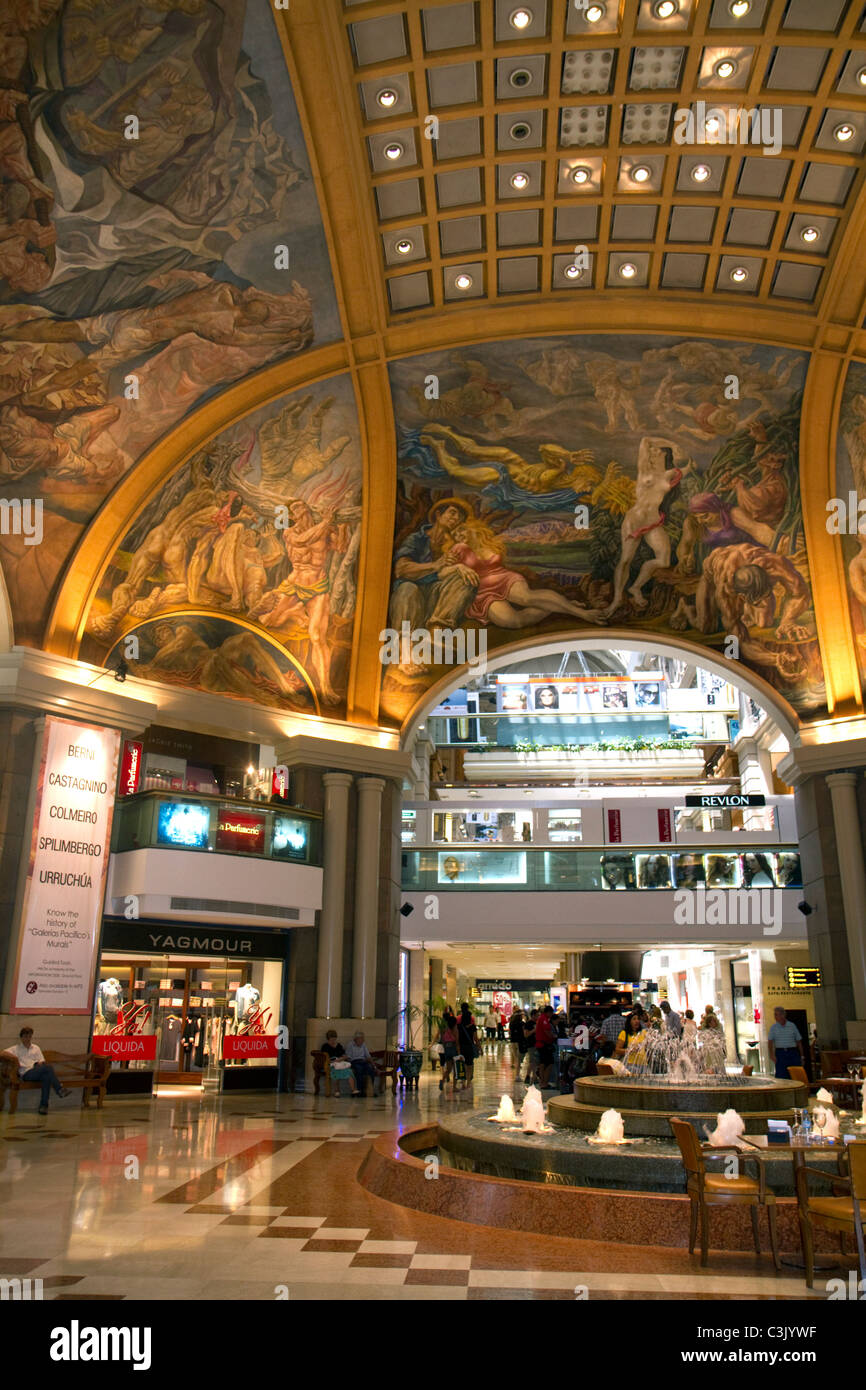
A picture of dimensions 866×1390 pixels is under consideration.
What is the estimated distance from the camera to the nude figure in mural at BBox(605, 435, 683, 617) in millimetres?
18969

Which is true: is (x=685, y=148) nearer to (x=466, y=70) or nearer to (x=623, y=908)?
(x=466, y=70)

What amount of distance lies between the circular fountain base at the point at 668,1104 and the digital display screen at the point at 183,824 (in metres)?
8.45

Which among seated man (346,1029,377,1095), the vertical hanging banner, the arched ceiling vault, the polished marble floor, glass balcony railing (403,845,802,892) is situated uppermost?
the arched ceiling vault

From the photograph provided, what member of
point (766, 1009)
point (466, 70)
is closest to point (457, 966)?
point (766, 1009)

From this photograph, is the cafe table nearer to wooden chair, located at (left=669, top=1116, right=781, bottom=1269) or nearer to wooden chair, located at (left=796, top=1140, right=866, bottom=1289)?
wooden chair, located at (left=796, top=1140, right=866, bottom=1289)

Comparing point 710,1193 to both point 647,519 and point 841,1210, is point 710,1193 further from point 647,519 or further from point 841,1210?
point 647,519

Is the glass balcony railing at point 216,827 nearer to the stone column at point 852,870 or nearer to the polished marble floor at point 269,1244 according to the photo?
the polished marble floor at point 269,1244

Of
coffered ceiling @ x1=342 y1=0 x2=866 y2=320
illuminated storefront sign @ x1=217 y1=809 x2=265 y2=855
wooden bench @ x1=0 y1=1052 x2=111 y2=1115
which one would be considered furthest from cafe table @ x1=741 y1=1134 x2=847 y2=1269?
coffered ceiling @ x1=342 y1=0 x2=866 y2=320

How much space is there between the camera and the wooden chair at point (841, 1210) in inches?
227

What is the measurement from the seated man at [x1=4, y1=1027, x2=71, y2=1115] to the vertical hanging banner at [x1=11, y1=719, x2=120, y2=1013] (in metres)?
0.80

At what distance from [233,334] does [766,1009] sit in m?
24.1

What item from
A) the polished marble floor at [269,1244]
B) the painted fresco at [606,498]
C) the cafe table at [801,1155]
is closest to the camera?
the polished marble floor at [269,1244]

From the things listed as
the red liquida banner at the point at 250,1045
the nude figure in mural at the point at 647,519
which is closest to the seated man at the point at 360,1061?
the red liquida banner at the point at 250,1045

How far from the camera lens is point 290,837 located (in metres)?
18.9
